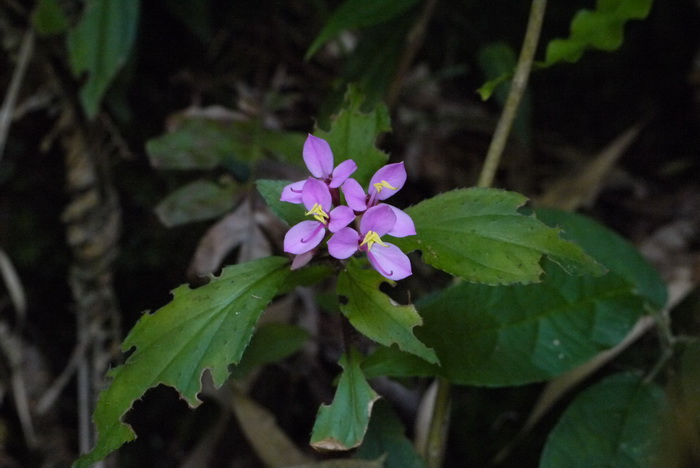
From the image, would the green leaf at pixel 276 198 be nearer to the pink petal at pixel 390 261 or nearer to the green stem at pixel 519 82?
the pink petal at pixel 390 261

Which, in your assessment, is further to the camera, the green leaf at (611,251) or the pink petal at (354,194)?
the green leaf at (611,251)

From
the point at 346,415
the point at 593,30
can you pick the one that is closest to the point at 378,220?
the point at 346,415

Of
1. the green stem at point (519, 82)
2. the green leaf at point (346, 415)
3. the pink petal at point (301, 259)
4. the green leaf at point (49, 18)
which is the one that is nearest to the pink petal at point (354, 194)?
the pink petal at point (301, 259)

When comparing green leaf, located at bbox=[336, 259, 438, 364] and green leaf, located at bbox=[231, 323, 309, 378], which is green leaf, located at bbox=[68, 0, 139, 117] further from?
green leaf, located at bbox=[336, 259, 438, 364]

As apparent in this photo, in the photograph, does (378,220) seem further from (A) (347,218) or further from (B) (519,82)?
(B) (519,82)

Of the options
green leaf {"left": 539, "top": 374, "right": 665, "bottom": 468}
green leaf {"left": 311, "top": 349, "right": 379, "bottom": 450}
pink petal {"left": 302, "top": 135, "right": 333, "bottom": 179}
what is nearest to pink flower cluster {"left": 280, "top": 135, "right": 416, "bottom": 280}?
pink petal {"left": 302, "top": 135, "right": 333, "bottom": 179}
